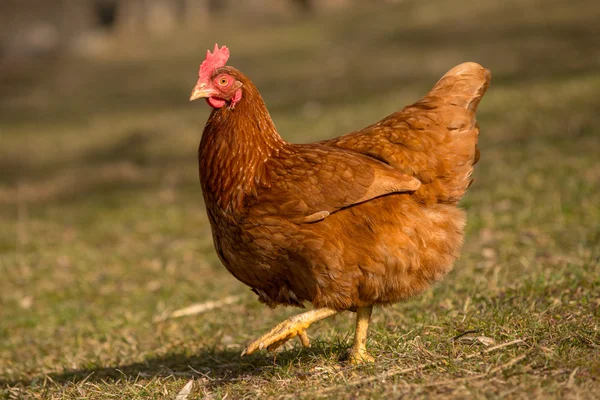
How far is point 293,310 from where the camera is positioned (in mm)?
5613

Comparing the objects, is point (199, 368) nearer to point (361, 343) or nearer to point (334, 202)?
point (361, 343)

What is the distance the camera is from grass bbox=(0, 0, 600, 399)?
3.69m

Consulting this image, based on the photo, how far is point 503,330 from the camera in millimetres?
3859

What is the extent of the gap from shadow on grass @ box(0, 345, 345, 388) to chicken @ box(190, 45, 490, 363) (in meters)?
0.21

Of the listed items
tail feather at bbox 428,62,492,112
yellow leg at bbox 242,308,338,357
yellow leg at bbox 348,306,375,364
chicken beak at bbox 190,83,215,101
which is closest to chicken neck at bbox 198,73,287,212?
chicken beak at bbox 190,83,215,101

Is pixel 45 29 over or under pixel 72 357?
over

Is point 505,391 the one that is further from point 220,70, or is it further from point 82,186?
point 82,186

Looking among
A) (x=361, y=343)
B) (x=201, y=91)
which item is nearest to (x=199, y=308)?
(x=361, y=343)

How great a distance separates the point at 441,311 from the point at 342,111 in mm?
8379

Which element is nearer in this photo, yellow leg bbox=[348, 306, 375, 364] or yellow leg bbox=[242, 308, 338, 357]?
yellow leg bbox=[242, 308, 338, 357]

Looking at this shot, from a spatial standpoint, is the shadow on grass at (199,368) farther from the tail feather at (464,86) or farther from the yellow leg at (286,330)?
the tail feather at (464,86)

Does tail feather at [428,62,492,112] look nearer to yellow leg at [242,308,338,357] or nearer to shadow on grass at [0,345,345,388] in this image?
yellow leg at [242,308,338,357]

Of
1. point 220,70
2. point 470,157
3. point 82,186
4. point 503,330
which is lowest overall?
point 82,186

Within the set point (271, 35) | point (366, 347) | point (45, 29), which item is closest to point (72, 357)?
point (366, 347)
